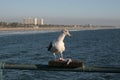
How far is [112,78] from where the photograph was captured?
2478cm

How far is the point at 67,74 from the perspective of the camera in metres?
26.1

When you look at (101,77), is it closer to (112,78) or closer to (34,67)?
(112,78)

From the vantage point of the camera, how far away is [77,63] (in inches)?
268

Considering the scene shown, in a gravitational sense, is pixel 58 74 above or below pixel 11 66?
below

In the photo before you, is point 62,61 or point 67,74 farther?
point 67,74

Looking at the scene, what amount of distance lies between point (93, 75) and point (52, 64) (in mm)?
19019

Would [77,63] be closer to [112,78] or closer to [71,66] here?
[71,66]

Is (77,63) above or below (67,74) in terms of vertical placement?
above

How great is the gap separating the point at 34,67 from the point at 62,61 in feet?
1.78

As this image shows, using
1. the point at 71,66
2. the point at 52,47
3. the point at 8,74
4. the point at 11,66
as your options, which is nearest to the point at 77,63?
the point at 71,66

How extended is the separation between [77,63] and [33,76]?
1876 cm

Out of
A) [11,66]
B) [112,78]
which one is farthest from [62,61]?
[112,78]

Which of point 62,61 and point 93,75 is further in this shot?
point 93,75

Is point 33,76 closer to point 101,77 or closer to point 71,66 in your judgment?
point 101,77
